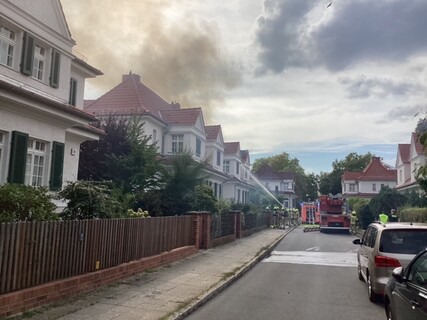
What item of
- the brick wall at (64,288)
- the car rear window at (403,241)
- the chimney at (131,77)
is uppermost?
the chimney at (131,77)

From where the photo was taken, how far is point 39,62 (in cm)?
1508

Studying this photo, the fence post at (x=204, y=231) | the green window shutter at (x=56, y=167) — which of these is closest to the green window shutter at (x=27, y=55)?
the green window shutter at (x=56, y=167)

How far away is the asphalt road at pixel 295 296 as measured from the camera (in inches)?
294

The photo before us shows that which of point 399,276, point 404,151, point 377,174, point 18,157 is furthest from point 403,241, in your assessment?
point 377,174

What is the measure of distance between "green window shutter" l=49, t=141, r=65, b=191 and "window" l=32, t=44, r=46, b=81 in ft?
8.07

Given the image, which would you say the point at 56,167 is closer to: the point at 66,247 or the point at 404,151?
the point at 66,247

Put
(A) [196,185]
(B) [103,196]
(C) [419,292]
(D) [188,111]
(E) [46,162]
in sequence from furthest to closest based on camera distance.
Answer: (D) [188,111] → (A) [196,185] → (E) [46,162] → (B) [103,196] → (C) [419,292]

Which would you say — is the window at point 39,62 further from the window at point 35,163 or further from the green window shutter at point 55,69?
the window at point 35,163

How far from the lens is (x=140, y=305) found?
7.30 metres

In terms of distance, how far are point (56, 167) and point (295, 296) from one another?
957 cm

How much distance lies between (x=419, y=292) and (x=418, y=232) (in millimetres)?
4231

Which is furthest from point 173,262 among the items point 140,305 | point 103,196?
point 140,305

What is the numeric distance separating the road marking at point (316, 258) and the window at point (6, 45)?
35.7 ft

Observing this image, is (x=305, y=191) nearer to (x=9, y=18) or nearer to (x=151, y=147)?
(x=151, y=147)
